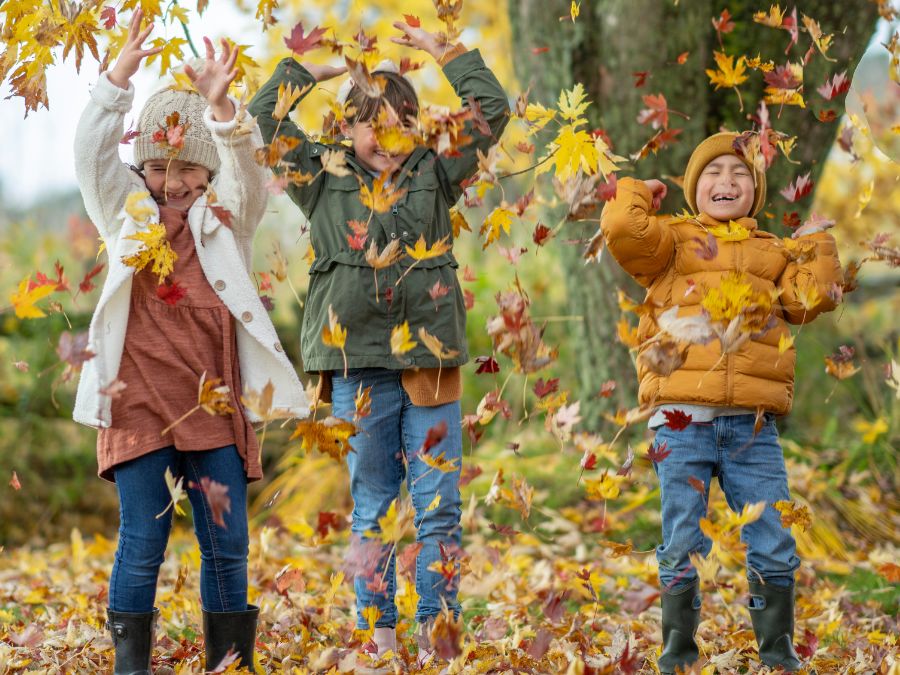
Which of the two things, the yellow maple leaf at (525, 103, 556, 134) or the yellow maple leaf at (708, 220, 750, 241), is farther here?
the yellow maple leaf at (708, 220, 750, 241)

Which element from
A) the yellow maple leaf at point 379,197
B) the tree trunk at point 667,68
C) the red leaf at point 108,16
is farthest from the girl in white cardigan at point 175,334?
the tree trunk at point 667,68

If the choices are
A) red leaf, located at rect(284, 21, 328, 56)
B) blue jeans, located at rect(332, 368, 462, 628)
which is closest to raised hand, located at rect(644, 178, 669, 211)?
blue jeans, located at rect(332, 368, 462, 628)

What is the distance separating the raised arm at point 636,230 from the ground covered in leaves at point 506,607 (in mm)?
712

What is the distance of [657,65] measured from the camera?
4668 mm

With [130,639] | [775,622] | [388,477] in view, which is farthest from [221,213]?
[775,622]

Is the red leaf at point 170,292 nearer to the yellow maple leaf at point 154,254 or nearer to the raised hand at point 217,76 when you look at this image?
the yellow maple leaf at point 154,254

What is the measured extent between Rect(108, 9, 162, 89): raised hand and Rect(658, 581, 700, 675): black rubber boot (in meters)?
1.88

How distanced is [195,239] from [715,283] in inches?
54.1

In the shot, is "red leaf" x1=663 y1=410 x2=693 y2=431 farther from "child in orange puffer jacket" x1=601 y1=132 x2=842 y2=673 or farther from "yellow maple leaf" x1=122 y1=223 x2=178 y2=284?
"yellow maple leaf" x1=122 y1=223 x2=178 y2=284

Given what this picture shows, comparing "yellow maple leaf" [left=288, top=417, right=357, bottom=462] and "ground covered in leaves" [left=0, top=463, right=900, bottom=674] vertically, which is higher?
"yellow maple leaf" [left=288, top=417, right=357, bottom=462]

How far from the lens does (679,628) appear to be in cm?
265

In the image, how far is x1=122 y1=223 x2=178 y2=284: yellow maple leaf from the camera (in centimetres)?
230

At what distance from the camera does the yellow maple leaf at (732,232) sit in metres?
2.71

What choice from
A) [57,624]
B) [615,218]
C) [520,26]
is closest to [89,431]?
[57,624]
